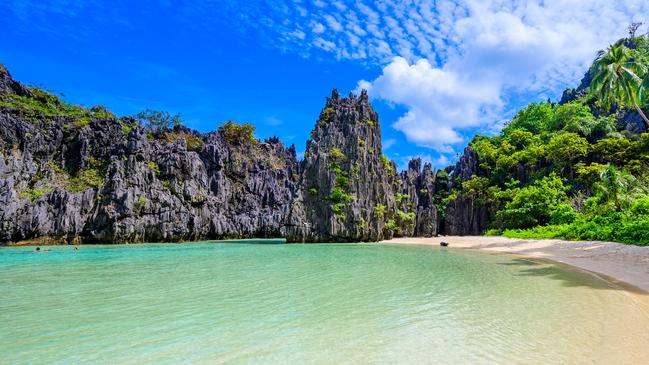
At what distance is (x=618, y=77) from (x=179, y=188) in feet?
175

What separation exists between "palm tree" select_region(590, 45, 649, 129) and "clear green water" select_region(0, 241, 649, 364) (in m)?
23.7

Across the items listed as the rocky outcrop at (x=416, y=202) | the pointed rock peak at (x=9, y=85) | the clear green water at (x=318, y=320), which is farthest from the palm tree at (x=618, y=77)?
the pointed rock peak at (x=9, y=85)

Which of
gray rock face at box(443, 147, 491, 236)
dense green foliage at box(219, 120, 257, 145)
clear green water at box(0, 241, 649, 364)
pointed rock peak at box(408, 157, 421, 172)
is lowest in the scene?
clear green water at box(0, 241, 649, 364)

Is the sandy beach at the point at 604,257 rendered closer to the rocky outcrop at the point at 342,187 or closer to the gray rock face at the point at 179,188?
the rocky outcrop at the point at 342,187

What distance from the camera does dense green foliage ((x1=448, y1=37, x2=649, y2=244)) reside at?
1053 inches

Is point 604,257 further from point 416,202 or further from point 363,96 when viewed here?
point 363,96

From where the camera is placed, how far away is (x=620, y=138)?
4328 centimetres

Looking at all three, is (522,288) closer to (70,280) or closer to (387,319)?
(387,319)

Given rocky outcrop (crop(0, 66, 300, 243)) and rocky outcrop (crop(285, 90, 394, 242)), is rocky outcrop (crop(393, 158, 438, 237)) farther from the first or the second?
rocky outcrop (crop(0, 66, 300, 243))

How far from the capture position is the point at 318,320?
812 centimetres

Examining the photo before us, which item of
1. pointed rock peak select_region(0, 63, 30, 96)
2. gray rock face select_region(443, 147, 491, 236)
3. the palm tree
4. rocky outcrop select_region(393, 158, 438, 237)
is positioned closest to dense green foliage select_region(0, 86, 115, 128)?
pointed rock peak select_region(0, 63, 30, 96)

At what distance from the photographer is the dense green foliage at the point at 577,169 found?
87.8ft

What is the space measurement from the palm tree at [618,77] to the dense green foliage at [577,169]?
7 centimetres

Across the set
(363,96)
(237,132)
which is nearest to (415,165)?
(363,96)
